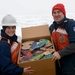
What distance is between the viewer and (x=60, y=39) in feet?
7.51

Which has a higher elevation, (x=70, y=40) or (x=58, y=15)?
(x=58, y=15)

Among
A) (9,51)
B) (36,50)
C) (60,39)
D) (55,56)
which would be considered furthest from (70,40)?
(9,51)

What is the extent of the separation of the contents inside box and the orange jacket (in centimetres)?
8

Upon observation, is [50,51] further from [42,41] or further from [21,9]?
[21,9]

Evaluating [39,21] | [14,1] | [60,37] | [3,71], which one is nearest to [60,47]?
[60,37]

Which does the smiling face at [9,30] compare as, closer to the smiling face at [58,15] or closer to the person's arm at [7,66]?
the person's arm at [7,66]

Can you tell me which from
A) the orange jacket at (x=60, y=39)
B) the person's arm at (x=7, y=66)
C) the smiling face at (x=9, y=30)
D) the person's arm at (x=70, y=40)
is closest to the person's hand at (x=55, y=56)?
the person's arm at (x=70, y=40)

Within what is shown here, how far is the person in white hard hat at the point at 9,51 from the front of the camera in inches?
80.2

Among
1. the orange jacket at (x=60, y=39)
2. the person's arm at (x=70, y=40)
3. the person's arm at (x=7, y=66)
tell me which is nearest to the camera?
the person's arm at (x=7, y=66)

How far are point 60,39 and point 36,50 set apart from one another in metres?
0.28

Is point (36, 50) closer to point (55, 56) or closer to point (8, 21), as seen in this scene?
point (55, 56)

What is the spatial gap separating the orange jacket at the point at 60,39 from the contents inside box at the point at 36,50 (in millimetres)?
79

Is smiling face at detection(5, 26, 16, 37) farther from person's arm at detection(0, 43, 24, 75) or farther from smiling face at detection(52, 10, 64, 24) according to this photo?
smiling face at detection(52, 10, 64, 24)

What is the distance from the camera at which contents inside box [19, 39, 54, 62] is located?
2.12m
